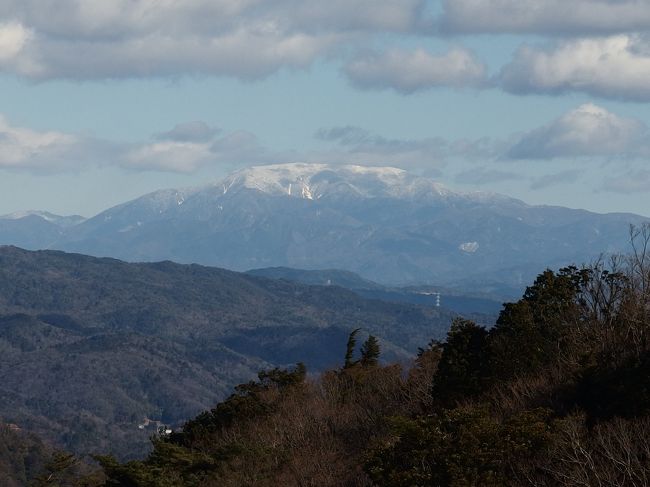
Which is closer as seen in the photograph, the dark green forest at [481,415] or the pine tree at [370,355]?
the dark green forest at [481,415]

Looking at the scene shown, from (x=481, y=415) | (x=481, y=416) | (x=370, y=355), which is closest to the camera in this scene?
(x=481, y=416)

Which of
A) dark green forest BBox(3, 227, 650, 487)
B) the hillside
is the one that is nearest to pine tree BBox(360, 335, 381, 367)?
the hillside

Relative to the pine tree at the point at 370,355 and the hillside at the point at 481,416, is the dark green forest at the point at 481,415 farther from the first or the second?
the pine tree at the point at 370,355

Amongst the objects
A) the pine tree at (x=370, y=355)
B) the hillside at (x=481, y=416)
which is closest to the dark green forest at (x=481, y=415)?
the hillside at (x=481, y=416)

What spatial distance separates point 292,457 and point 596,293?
14964 millimetres

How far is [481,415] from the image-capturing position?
32.9 meters

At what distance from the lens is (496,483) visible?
30.2m

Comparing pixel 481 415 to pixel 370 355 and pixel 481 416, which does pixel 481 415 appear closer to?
pixel 481 416

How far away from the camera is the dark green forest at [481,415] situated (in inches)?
1214

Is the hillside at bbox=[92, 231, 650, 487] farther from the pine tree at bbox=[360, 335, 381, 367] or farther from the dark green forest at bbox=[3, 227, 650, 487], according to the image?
the pine tree at bbox=[360, 335, 381, 367]

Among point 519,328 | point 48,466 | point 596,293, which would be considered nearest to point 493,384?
point 519,328

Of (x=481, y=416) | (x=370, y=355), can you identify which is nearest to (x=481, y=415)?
(x=481, y=416)

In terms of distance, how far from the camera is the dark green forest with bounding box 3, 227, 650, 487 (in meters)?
30.8

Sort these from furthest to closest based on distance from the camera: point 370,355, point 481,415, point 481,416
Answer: point 370,355
point 481,415
point 481,416
